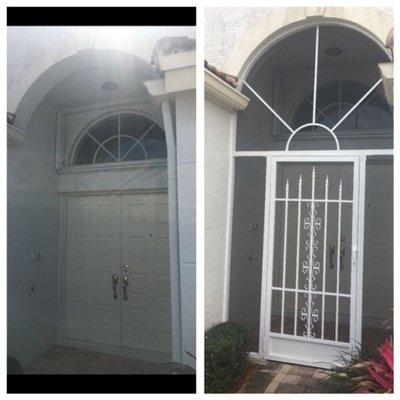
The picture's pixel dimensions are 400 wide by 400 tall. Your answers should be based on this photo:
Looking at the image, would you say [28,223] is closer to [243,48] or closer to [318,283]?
[243,48]

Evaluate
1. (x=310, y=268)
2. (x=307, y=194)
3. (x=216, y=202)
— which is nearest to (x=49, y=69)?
(x=216, y=202)

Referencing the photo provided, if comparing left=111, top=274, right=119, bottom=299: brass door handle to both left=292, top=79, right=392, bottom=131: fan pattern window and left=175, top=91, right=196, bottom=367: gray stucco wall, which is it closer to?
left=175, top=91, right=196, bottom=367: gray stucco wall

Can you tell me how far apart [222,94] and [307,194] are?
1813mm

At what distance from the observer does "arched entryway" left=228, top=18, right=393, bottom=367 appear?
154 inches

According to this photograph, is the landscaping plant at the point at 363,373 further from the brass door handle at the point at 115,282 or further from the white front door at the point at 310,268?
the brass door handle at the point at 115,282

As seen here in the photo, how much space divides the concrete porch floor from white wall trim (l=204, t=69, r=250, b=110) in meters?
2.02

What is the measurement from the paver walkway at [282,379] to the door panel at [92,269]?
46.2 inches

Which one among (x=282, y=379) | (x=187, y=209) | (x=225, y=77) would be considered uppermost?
(x=225, y=77)

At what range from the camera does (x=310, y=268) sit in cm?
382

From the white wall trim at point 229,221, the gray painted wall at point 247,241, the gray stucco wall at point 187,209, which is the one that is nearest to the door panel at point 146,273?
the gray stucco wall at point 187,209

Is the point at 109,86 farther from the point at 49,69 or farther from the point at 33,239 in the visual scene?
the point at 33,239

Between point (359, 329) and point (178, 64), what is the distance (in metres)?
2.57

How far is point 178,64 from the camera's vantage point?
9.85ft
